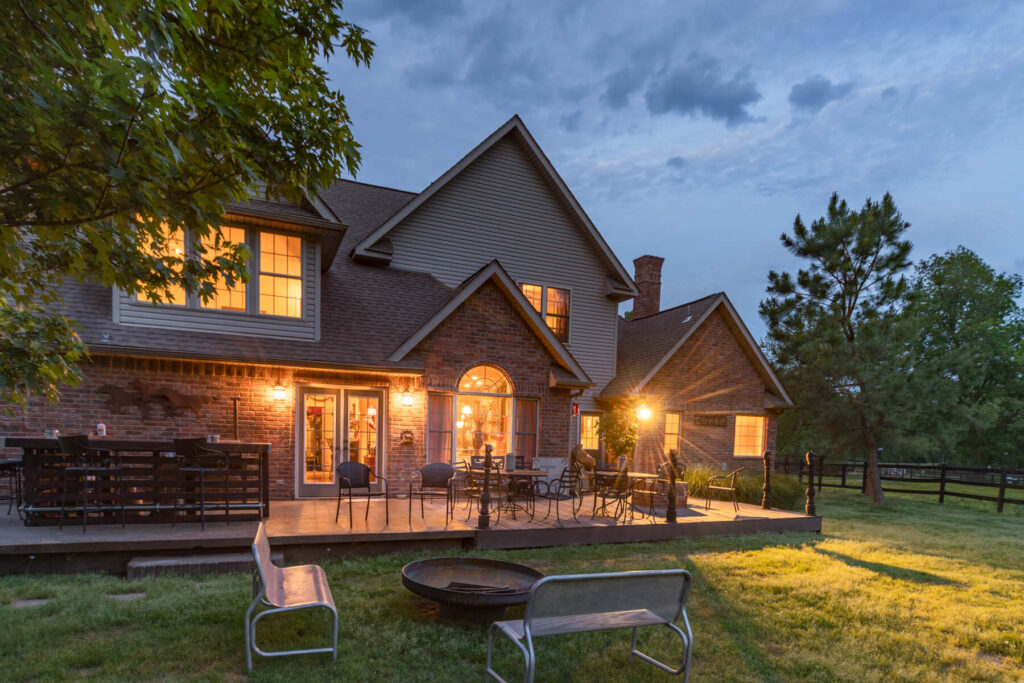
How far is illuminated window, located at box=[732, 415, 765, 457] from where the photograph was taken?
17.5 metres

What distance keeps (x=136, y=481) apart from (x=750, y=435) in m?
17.4

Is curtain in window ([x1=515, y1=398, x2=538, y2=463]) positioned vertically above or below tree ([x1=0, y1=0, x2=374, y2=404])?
below

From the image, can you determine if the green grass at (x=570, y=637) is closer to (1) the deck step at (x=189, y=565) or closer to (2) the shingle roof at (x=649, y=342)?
(1) the deck step at (x=189, y=565)

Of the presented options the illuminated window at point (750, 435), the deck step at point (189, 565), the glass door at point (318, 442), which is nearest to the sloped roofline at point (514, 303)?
the glass door at point (318, 442)

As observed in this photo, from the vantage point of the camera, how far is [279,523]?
25.6 ft

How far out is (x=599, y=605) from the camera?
375cm

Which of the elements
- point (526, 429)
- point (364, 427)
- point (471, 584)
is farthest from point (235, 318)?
point (471, 584)

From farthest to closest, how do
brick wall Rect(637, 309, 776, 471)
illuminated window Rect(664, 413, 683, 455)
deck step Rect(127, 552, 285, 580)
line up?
1. illuminated window Rect(664, 413, 683, 455)
2. brick wall Rect(637, 309, 776, 471)
3. deck step Rect(127, 552, 285, 580)

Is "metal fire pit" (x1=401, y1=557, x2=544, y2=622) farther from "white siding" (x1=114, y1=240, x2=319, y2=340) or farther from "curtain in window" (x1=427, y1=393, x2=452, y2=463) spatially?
"white siding" (x1=114, y1=240, x2=319, y2=340)

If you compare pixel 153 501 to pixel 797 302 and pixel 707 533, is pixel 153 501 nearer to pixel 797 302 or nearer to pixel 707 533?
pixel 707 533

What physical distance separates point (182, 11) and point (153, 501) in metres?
7.27

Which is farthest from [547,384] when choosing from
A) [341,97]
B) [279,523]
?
[341,97]

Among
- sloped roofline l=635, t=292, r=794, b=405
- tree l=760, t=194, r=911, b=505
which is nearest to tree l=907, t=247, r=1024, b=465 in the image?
tree l=760, t=194, r=911, b=505

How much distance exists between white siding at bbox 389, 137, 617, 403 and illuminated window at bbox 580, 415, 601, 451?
0.64 metres
